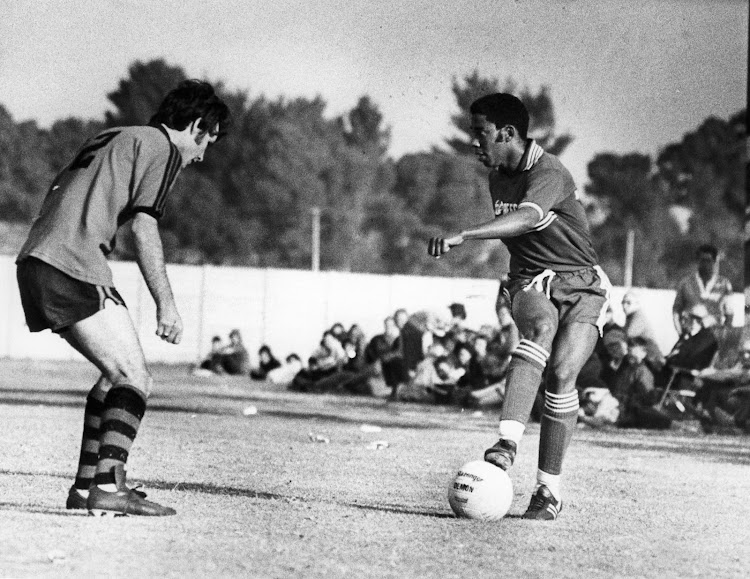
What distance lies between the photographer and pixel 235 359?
1198 inches

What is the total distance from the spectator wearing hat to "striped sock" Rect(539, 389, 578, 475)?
858cm

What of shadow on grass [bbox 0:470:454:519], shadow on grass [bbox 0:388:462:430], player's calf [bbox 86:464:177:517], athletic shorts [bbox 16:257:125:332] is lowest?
shadow on grass [bbox 0:388:462:430]

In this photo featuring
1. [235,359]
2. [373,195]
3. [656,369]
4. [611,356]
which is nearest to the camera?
[656,369]

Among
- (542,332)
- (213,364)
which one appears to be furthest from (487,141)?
(213,364)

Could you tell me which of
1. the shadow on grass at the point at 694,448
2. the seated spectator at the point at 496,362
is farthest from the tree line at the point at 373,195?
the shadow on grass at the point at 694,448

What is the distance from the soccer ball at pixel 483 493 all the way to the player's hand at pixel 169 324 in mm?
1653

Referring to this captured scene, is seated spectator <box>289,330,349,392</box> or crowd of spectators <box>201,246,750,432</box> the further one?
seated spectator <box>289,330,349,392</box>

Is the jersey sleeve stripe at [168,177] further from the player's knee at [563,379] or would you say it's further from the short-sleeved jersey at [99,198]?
the player's knee at [563,379]

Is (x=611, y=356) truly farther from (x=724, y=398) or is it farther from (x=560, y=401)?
(x=560, y=401)

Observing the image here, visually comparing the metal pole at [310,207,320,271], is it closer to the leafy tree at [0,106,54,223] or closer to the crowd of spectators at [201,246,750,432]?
the leafy tree at [0,106,54,223]

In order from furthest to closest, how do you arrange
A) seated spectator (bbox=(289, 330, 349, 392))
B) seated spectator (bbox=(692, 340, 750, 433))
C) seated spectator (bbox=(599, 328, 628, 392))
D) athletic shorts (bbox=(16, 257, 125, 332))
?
seated spectator (bbox=(289, 330, 349, 392)) < seated spectator (bbox=(599, 328, 628, 392)) < seated spectator (bbox=(692, 340, 750, 433)) < athletic shorts (bbox=(16, 257, 125, 332))

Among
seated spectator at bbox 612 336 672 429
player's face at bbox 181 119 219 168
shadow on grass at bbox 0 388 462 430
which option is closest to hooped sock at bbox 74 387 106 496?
player's face at bbox 181 119 219 168

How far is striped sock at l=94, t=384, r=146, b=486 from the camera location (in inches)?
262

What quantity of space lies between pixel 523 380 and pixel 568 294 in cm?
62
